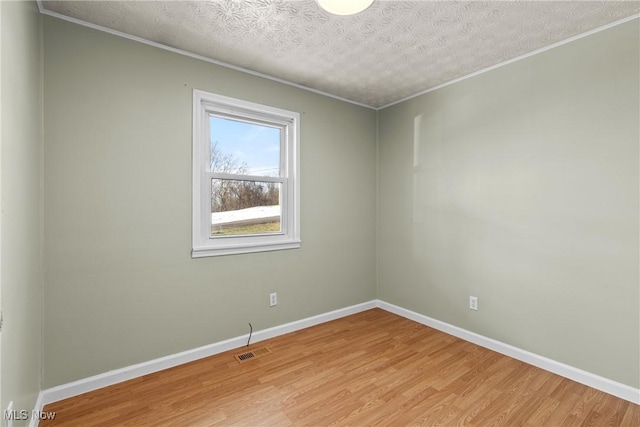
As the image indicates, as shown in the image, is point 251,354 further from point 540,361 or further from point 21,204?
point 540,361

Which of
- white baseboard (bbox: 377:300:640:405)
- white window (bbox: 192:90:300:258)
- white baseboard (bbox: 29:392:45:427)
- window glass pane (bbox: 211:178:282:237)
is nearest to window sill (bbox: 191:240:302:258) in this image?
white window (bbox: 192:90:300:258)

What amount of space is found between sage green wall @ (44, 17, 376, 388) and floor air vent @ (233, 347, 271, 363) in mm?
198

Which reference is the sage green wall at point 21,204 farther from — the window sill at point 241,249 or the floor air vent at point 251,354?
the floor air vent at point 251,354

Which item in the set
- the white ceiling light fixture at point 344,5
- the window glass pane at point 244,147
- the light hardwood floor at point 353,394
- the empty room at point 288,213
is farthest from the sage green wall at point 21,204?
the white ceiling light fixture at point 344,5

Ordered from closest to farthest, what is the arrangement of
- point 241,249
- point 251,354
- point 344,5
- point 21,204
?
1. point 21,204
2. point 344,5
3. point 251,354
4. point 241,249

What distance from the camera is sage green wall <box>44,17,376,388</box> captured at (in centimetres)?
202

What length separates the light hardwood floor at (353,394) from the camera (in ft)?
6.12

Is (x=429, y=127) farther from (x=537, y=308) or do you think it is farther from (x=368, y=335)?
(x=368, y=335)

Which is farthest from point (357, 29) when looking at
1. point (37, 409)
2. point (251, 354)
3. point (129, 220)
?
point (37, 409)

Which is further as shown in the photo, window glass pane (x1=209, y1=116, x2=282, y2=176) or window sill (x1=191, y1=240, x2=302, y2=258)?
window glass pane (x1=209, y1=116, x2=282, y2=176)

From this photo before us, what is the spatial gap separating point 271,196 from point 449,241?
1852mm

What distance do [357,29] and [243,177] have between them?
1541 millimetres

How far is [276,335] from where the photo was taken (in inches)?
118
